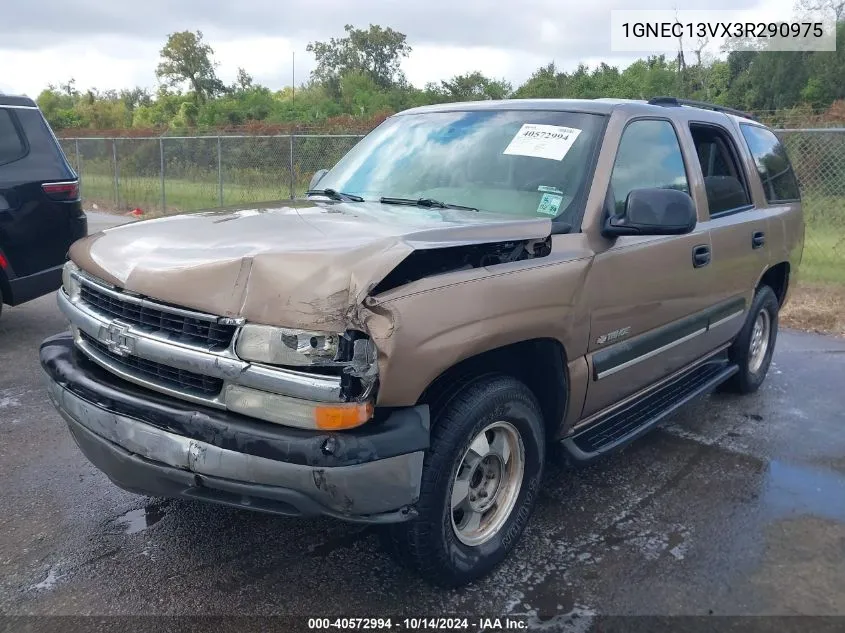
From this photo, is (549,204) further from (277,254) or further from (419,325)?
(277,254)

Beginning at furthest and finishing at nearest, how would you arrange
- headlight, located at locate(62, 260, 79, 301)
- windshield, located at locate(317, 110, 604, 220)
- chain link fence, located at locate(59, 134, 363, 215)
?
chain link fence, located at locate(59, 134, 363, 215) < windshield, located at locate(317, 110, 604, 220) < headlight, located at locate(62, 260, 79, 301)

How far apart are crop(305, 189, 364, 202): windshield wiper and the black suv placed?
2.96m

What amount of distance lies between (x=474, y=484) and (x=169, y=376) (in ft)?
4.17

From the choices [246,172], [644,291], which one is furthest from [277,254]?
[246,172]

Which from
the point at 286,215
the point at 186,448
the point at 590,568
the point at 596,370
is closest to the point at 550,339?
the point at 596,370

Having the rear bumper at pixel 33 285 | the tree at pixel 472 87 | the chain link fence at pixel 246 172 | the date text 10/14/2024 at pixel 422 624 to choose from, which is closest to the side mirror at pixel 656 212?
the date text 10/14/2024 at pixel 422 624

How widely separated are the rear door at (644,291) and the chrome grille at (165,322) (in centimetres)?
163

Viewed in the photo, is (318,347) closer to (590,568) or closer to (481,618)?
(481,618)

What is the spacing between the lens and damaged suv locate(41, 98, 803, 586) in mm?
2346

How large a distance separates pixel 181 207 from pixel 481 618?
1693cm

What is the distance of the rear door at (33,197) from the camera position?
580 centimetres

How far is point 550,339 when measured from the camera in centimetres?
309

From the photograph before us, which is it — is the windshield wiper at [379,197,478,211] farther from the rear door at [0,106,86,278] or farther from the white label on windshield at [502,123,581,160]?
the rear door at [0,106,86,278]

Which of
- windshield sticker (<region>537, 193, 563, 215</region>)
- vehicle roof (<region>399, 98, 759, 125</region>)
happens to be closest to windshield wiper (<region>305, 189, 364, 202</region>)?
vehicle roof (<region>399, 98, 759, 125</region>)
